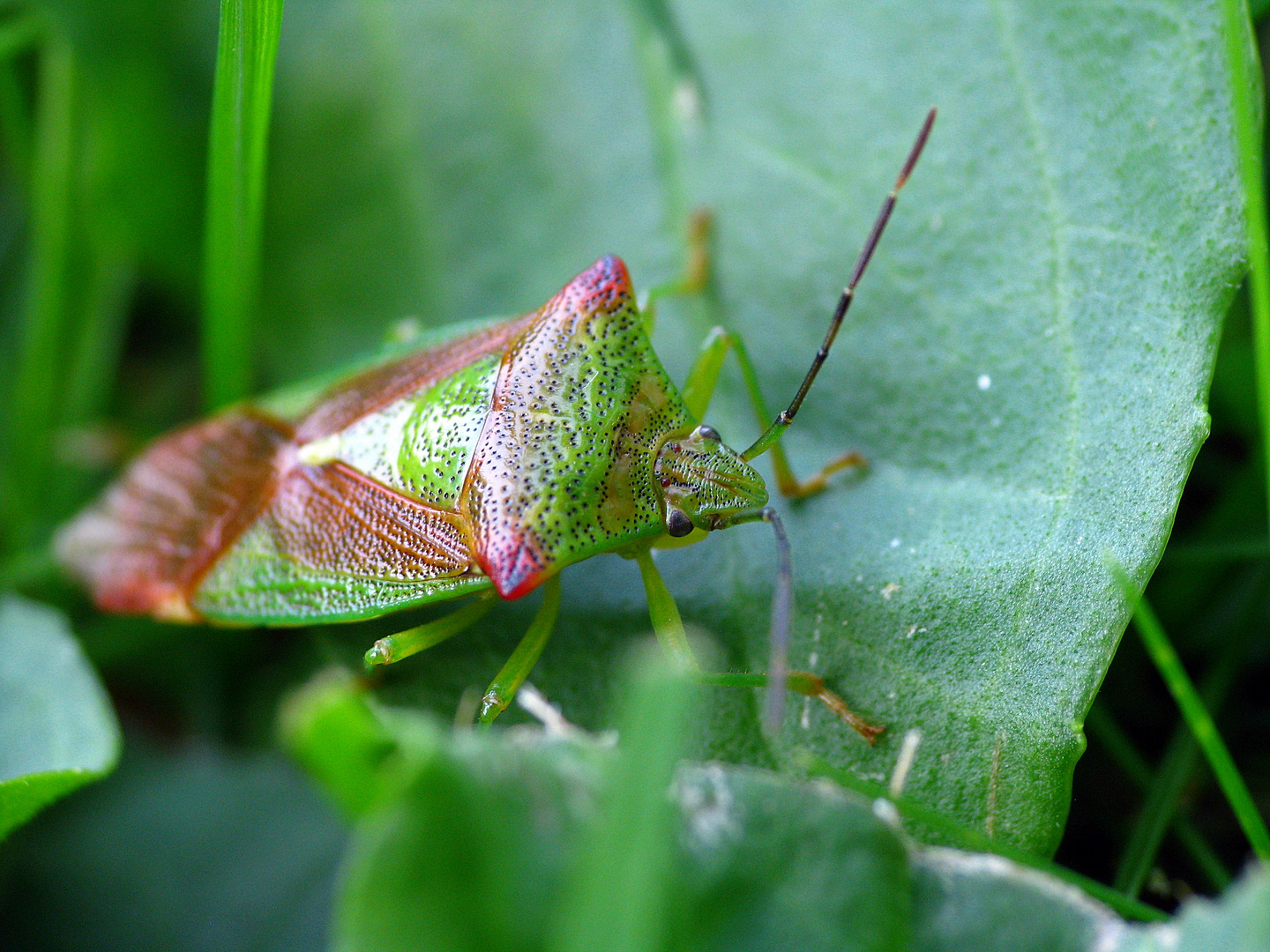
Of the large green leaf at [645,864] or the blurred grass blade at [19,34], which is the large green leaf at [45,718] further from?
the blurred grass blade at [19,34]

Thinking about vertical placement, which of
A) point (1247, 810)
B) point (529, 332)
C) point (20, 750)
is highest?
point (529, 332)

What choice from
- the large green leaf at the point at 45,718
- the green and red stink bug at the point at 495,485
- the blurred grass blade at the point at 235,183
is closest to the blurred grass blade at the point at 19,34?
the blurred grass blade at the point at 235,183

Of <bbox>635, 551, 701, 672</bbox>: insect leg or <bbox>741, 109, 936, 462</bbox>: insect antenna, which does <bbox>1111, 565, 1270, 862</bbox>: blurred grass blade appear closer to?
<bbox>741, 109, 936, 462</bbox>: insect antenna

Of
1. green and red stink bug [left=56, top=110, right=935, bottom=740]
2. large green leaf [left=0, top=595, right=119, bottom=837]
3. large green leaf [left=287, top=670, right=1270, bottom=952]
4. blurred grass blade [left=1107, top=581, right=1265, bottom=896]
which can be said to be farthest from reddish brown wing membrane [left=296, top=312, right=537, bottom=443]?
blurred grass blade [left=1107, top=581, right=1265, bottom=896]

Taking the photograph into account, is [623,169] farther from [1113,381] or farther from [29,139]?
[29,139]

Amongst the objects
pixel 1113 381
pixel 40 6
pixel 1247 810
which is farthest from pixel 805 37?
pixel 40 6

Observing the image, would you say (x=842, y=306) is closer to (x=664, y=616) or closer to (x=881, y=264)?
(x=881, y=264)

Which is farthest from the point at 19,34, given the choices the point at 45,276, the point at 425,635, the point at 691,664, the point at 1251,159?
the point at 1251,159
